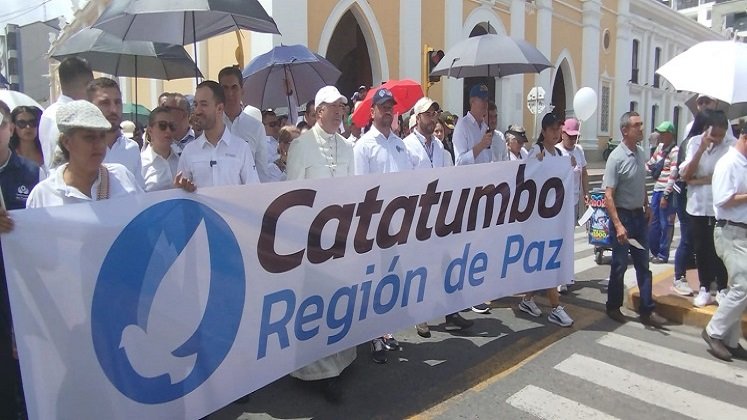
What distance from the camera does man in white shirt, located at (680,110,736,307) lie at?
16.4ft

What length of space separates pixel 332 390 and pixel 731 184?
11.0 feet

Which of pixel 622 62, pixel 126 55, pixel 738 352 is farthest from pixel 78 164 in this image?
pixel 622 62

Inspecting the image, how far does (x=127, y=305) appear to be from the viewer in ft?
8.38

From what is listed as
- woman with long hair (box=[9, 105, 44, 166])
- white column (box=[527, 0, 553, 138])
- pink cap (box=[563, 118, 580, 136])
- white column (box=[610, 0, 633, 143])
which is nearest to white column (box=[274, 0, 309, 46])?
pink cap (box=[563, 118, 580, 136])

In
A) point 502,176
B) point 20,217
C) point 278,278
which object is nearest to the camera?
point 20,217

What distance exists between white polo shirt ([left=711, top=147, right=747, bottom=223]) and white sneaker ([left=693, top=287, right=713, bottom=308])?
48.2 inches

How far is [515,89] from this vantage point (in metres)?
21.0

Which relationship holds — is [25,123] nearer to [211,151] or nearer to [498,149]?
[211,151]

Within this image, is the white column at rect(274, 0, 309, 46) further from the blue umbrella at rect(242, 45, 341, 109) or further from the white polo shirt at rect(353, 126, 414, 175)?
the white polo shirt at rect(353, 126, 414, 175)

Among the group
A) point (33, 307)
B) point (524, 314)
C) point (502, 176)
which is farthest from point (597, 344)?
point (33, 307)

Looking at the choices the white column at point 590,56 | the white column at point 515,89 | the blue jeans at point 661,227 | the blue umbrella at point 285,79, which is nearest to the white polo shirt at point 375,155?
the blue umbrella at point 285,79

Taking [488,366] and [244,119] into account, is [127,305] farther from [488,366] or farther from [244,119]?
[488,366]

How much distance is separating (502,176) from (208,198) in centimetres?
259

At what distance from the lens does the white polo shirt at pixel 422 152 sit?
4.88m
